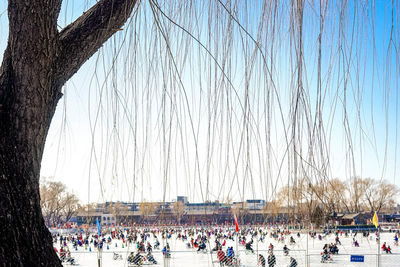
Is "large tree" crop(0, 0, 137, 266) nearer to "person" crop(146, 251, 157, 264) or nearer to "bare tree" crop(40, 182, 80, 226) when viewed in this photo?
"bare tree" crop(40, 182, 80, 226)

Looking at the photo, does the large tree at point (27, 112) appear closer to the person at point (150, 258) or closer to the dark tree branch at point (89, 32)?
the dark tree branch at point (89, 32)

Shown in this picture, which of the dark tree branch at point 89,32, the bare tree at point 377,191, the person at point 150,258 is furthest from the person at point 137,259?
the dark tree branch at point 89,32

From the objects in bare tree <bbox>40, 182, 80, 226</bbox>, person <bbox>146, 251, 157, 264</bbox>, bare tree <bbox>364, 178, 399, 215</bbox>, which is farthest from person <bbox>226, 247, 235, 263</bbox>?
bare tree <bbox>364, 178, 399, 215</bbox>

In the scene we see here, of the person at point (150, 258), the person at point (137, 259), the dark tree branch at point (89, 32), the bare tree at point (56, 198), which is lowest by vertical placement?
the person at point (150, 258)

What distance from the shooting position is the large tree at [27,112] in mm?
939

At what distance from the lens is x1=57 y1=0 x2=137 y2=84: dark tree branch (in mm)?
1163

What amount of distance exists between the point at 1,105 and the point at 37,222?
0.96 feet

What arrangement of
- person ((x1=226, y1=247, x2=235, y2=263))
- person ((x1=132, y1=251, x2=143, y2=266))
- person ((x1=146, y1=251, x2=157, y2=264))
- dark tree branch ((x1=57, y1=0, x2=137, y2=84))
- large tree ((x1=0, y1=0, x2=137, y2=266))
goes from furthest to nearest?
person ((x1=146, y1=251, x2=157, y2=264)) → person ((x1=132, y1=251, x2=143, y2=266)) → person ((x1=226, y1=247, x2=235, y2=263)) → dark tree branch ((x1=57, y1=0, x2=137, y2=84)) → large tree ((x1=0, y1=0, x2=137, y2=266))

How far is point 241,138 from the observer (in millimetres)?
904

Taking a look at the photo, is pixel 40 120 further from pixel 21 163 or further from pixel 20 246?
pixel 20 246

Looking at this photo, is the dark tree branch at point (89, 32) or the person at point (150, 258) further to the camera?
the person at point (150, 258)

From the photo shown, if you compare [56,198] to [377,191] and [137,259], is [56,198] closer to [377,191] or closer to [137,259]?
[137,259]

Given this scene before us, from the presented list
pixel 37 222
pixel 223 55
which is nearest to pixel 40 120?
pixel 37 222

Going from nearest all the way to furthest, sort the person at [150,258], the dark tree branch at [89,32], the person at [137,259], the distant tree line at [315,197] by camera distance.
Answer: the distant tree line at [315,197] → the dark tree branch at [89,32] → the person at [137,259] → the person at [150,258]
